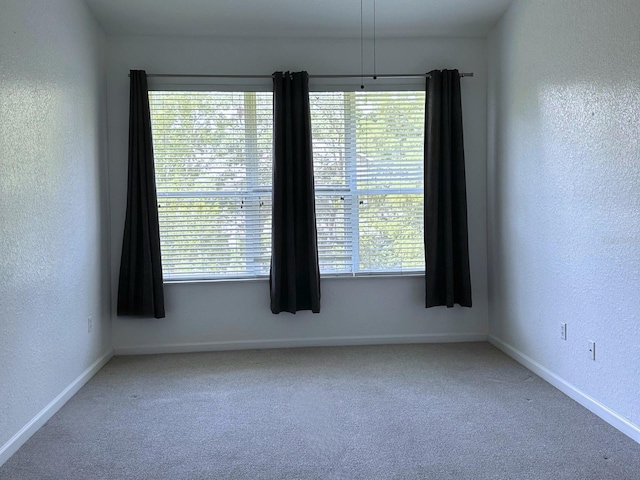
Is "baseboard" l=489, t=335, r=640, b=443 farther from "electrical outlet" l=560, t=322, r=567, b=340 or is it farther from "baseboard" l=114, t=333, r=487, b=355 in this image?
"baseboard" l=114, t=333, r=487, b=355

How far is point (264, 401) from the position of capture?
300cm

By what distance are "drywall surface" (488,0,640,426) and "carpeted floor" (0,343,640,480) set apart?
33 centimetres

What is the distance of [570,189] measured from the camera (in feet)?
9.73

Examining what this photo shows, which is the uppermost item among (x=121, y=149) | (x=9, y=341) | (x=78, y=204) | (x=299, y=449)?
(x=121, y=149)

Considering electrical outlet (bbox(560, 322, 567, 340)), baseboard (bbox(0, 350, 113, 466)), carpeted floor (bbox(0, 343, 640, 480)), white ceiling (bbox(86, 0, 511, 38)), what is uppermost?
white ceiling (bbox(86, 0, 511, 38))

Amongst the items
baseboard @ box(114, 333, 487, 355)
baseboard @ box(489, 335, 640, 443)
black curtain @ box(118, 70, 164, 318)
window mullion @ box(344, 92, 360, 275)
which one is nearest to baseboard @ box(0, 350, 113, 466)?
baseboard @ box(114, 333, 487, 355)

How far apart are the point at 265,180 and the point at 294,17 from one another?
1275 millimetres

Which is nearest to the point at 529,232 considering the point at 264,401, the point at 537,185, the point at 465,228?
the point at 537,185

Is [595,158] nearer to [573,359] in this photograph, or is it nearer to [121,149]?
[573,359]

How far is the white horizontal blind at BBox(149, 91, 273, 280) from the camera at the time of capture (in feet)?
13.3

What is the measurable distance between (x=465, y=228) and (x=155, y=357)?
2714mm

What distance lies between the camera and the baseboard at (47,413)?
2.35m

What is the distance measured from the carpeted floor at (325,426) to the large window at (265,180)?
0.89 meters

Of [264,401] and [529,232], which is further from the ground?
[529,232]
